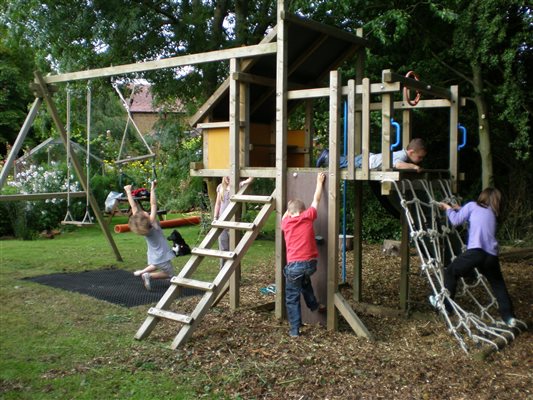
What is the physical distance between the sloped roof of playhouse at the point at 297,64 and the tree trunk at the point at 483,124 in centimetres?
386

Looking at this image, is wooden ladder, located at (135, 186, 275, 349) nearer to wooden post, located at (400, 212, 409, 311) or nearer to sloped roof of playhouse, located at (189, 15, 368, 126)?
sloped roof of playhouse, located at (189, 15, 368, 126)

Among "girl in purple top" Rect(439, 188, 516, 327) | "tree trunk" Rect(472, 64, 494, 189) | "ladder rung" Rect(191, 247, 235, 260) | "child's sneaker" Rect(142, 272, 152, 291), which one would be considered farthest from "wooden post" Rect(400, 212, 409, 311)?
"tree trunk" Rect(472, 64, 494, 189)

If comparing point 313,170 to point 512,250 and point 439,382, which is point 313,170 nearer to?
Answer: point 439,382

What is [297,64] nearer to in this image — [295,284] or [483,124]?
[295,284]

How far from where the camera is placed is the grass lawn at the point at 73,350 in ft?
14.1

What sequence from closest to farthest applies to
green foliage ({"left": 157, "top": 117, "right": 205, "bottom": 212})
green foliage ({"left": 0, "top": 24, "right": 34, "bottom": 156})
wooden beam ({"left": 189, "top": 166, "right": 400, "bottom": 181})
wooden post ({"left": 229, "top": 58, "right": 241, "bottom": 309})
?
wooden beam ({"left": 189, "top": 166, "right": 400, "bottom": 181}), wooden post ({"left": 229, "top": 58, "right": 241, "bottom": 309}), green foliage ({"left": 157, "top": 117, "right": 205, "bottom": 212}), green foliage ({"left": 0, "top": 24, "right": 34, "bottom": 156})

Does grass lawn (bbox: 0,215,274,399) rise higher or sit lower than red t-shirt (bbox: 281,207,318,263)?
lower

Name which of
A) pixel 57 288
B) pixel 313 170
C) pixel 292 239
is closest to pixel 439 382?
pixel 292 239

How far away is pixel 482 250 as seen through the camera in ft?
18.7

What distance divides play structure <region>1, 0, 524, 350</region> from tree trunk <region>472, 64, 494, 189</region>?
3418mm

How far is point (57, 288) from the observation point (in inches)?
311

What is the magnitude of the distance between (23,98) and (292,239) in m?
27.6

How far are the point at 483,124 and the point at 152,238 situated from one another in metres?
6.43

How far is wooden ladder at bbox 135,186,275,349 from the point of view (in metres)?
5.43
